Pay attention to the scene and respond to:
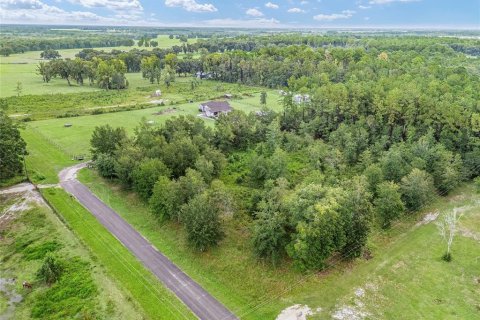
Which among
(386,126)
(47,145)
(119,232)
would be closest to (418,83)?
(386,126)

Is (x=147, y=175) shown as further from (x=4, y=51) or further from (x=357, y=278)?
(x=4, y=51)

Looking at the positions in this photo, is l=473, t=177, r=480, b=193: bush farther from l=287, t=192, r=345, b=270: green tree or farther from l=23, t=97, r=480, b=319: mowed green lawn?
l=287, t=192, r=345, b=270: green tree

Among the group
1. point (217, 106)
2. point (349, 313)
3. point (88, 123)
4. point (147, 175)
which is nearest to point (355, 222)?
point (349, 313)

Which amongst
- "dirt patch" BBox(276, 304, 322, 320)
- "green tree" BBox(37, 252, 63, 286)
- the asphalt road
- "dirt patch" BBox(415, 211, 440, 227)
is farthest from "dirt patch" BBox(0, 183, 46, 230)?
"dirt patch" BBox(415, 211, 440, 227)

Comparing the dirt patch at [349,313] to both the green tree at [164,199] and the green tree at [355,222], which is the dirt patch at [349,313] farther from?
the green tree at [164,199]

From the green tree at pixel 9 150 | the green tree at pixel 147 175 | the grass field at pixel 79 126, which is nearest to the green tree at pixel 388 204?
the green tree at pixel 147 175
